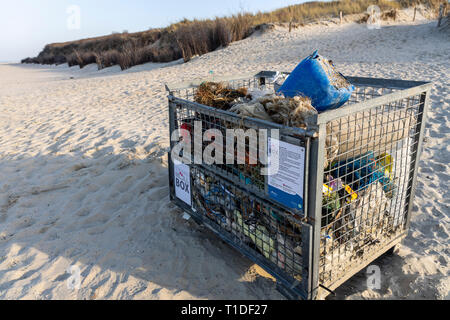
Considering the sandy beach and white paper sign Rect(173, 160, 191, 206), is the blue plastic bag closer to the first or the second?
white paper sign Rect(173, 160, 191, 206)

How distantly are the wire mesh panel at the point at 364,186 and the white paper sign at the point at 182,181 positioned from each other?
1.09m

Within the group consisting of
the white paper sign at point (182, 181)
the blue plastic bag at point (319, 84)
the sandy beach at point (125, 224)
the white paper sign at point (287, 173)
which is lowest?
the sandy beach at point (125, 224)

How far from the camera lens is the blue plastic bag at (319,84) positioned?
7.08 ft

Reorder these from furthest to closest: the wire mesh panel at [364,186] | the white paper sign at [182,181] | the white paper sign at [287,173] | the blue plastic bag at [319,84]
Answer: the white paper sign at [182,181], the blue plastic bag at [319,84], the wire mesh panel at [364,186], the white paper sign at [287,173]

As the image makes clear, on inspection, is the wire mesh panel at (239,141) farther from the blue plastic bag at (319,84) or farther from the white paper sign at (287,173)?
the blue plastic bag at (319,84)

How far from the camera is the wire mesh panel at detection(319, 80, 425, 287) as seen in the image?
6.62 ft

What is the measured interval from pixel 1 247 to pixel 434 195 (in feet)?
12.4

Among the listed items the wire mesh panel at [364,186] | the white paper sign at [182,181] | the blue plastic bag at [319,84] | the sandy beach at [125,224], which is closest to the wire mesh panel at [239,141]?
the white paper sign at [182,181]

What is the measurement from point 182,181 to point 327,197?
4.17 ft

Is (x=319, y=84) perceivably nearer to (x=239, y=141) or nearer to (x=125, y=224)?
(x=239, y=141)

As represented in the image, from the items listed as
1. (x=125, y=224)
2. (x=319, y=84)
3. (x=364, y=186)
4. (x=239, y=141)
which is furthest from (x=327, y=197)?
(x=125, y=224)
